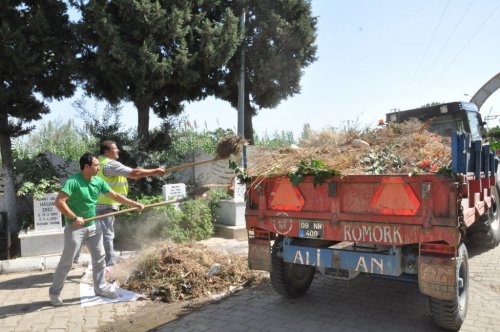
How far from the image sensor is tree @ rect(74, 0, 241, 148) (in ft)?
28.3

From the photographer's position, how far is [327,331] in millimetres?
3965

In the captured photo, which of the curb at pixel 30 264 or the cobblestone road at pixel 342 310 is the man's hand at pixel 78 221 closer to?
the cobblestone road at pixel 342 310

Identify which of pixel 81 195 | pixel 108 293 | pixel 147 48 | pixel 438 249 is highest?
pixel 147 48

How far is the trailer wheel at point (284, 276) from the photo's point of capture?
4.70m

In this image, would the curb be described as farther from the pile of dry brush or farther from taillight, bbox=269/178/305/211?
the pile of dry brush

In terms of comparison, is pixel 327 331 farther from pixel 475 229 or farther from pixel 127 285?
pixel 475 229

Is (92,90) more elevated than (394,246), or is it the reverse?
(92,90)

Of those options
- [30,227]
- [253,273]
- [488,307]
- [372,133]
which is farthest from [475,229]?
[30,227]

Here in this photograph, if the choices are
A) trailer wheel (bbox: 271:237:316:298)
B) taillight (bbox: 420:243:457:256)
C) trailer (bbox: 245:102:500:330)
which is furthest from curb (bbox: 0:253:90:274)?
taillight (bbox: 420:243:457:256)

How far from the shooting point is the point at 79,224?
465 cm

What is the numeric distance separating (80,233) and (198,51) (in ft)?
20.0

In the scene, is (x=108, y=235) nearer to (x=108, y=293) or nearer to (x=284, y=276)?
(x=108, y=293)

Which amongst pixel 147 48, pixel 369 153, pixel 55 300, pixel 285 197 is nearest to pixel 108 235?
pixel 55 300

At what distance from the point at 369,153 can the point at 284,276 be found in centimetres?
170
